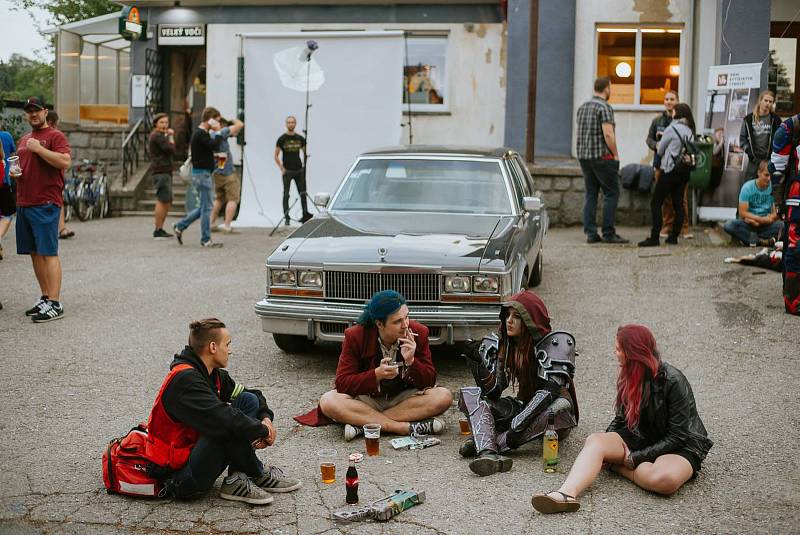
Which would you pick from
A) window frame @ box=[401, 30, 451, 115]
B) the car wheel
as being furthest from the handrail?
the car wheel

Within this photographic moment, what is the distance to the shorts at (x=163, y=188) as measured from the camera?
1569 cm

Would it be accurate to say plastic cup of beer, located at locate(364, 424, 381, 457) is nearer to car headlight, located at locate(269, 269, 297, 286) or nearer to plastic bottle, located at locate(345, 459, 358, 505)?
plastic bottle, located at locate(345, 459, 358, 505)

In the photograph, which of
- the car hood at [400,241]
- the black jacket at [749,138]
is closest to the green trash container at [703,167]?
the black jacket at [749,138]

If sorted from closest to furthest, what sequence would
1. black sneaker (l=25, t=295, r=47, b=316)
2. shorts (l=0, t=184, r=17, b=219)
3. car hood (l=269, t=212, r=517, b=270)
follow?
car hood (l=269, t=212, r=517, b=270) → black sneaker (l=25, t=295, r=47, b=316) → shorts (l=0, t=184, r=17, b=219)

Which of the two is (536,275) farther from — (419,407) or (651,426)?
(651,426)

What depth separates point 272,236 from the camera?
16156mm

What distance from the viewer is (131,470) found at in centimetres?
505

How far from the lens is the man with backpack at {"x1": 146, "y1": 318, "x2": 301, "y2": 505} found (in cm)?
488

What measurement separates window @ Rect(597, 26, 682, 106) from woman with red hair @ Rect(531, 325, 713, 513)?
13661mm

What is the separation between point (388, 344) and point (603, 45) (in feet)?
43.5

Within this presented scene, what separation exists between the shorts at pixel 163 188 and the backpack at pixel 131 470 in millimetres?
10973

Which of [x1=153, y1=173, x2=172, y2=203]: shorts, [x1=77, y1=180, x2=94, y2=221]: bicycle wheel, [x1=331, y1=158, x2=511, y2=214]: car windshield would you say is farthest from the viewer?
[x1=77, y1=180, x2=94, y2=221]: bicycle wheel

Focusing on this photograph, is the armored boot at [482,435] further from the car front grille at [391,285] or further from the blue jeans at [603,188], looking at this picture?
the blue jeans at [603,188]

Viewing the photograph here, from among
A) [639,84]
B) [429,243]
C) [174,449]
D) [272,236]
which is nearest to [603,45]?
[639,84]
